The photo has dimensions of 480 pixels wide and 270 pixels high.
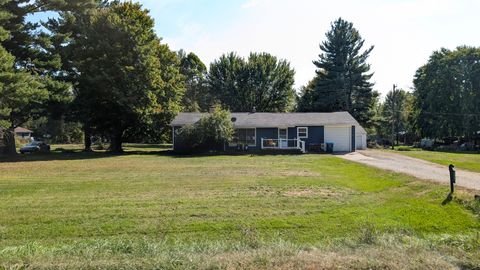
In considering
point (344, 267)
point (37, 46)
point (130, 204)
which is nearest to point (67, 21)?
point (37, 46)

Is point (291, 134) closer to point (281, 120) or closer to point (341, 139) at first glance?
point (281, 120)

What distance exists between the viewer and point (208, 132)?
3198cm

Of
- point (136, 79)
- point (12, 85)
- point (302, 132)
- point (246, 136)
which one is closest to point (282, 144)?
point (302, 132)

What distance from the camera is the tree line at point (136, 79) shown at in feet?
98.4

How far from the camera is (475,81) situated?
149 feet

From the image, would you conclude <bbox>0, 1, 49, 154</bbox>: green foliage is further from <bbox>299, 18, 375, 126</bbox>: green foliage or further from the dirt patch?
<bbox>299, 18, 375, 126</bbox>: green foliage

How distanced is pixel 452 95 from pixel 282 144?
25.6m

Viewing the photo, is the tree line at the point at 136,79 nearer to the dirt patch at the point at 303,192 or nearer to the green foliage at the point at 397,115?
the dirt patch at the point at 303,192

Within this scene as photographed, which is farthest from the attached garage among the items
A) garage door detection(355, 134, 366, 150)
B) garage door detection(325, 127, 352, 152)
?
garage door detection(355, 134, 366, 150)

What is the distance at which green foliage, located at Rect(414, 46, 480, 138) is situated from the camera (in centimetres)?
4522

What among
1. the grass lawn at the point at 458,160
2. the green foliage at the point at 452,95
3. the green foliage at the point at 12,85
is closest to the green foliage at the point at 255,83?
the green foliage at the point at 452,95

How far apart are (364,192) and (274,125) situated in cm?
2258

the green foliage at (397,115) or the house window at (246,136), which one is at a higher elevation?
the green foliage at (397,115)

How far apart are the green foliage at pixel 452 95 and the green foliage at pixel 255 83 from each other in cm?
1853
